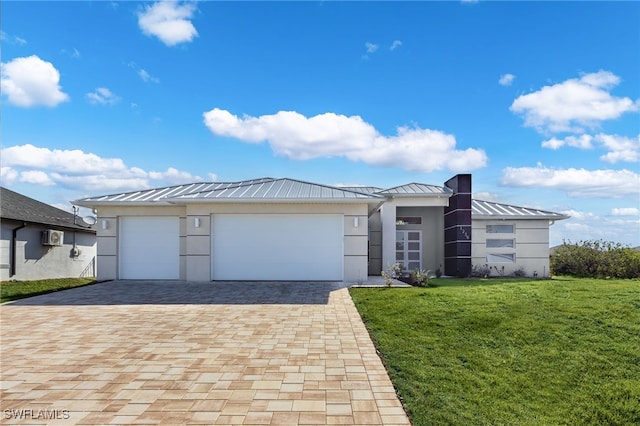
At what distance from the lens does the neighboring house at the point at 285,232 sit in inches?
528

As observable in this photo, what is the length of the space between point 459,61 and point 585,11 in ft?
11.1

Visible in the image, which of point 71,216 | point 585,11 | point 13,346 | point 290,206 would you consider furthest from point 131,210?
point 585,11

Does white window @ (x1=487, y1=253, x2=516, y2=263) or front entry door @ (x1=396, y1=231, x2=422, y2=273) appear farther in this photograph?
front entry door @ (x1=396, y1=231, x2=422, y2=273)

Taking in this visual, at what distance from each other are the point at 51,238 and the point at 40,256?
90 centimetres

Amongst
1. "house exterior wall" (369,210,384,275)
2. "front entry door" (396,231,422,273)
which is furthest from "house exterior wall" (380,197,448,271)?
"front entry door" (396,231,422,273)

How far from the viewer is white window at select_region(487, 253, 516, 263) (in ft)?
55.2

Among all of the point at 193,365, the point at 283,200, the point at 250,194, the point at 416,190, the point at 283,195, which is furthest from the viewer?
the point at 416,190

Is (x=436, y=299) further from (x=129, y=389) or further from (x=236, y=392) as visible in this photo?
(x=129, y=389)

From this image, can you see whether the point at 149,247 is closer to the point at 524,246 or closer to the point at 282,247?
the point at 282,247

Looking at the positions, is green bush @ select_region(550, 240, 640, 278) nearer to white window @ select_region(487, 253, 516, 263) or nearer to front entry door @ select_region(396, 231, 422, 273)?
white window @ select_region(487, 253, 516, 263)

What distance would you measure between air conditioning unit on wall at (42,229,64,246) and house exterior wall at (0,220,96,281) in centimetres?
20

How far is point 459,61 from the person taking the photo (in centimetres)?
1264

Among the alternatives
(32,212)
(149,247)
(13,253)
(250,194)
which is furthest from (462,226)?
(32,212)

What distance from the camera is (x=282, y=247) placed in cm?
1347
